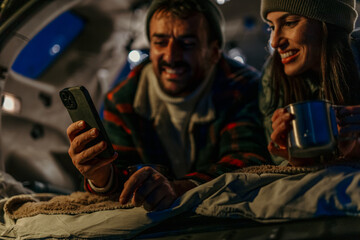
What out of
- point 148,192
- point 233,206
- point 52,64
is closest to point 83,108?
point 148,192

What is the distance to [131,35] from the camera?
2.51 m

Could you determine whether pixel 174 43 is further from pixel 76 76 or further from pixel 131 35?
pixel 131 35

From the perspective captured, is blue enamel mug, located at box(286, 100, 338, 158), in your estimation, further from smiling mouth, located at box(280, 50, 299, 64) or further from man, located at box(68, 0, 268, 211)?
man, located at box(68, 0, 268, 211)

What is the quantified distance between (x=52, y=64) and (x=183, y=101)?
1127 millimetres

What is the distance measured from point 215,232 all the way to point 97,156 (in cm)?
30

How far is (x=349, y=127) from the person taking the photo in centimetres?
74

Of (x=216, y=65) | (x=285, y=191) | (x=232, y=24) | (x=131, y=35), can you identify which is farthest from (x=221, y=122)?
(x=232, y=24)

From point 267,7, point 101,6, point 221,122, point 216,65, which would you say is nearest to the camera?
point 267,7

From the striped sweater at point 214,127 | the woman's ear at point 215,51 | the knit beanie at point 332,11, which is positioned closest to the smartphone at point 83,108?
the striped sweater at point 214,127

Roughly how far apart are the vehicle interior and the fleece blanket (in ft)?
1.00

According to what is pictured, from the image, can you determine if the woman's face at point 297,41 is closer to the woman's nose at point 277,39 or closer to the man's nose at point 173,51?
the woman's nose at point 277,39

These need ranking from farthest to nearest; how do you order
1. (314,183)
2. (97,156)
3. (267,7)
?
(267,7) < (97,156) < (314,183)

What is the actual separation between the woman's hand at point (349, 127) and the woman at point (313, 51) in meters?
0.01

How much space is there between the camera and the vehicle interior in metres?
1.14
